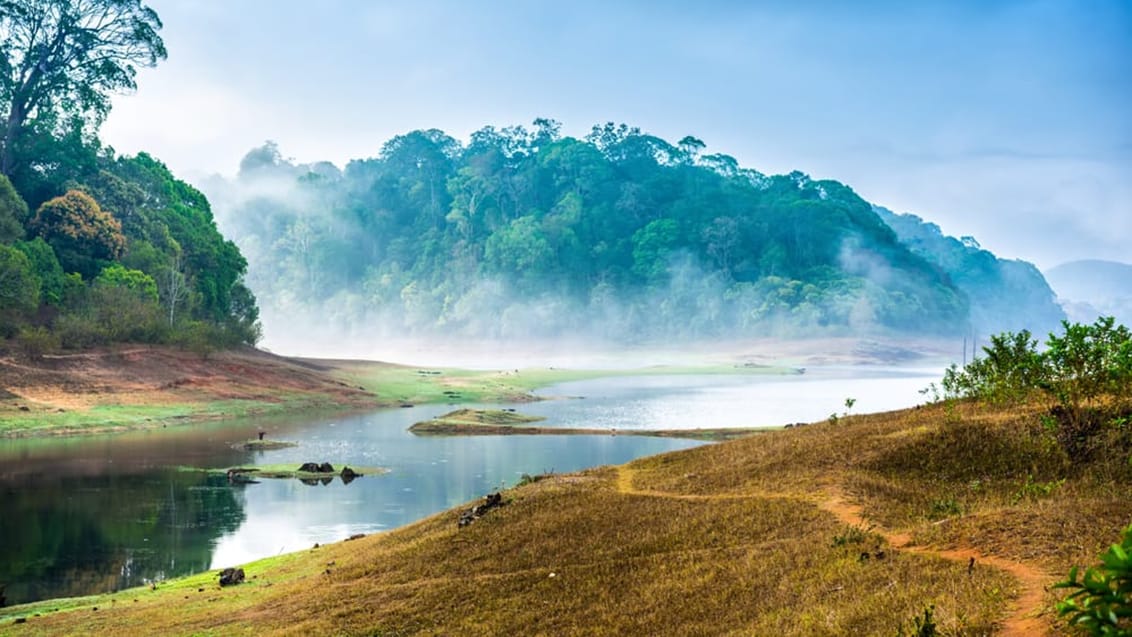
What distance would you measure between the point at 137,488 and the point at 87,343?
39.9m

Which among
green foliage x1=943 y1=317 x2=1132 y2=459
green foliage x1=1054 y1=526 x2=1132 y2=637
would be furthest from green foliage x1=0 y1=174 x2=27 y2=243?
green foliage x1=1054 y1=526 x2=1132 y2=637

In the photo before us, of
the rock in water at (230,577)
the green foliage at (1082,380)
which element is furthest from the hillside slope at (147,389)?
the green foliage at (1082,380)

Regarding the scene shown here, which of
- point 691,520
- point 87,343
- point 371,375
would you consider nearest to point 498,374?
point 371,375

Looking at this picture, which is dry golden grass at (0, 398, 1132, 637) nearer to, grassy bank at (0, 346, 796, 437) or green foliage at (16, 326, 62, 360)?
grassy bank at (0, 346, 796, 437)

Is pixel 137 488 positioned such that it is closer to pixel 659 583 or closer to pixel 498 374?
pixel 659 583

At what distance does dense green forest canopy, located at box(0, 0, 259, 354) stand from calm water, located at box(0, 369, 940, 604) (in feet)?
61.1

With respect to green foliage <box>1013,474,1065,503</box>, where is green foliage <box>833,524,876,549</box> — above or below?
below

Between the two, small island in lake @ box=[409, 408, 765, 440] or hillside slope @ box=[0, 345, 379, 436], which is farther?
small island in lake @ box=[409, 408, 765, 440]

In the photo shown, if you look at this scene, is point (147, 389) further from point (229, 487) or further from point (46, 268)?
point (229, 487)

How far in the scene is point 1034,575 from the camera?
11414 millimetres

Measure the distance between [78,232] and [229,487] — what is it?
51.0 m

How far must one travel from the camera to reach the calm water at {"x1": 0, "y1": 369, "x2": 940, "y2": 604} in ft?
101

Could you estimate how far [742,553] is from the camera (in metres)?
15.7

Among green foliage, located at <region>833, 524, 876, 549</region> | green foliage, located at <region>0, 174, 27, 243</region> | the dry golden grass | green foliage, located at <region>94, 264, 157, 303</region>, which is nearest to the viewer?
the dry golden grass
